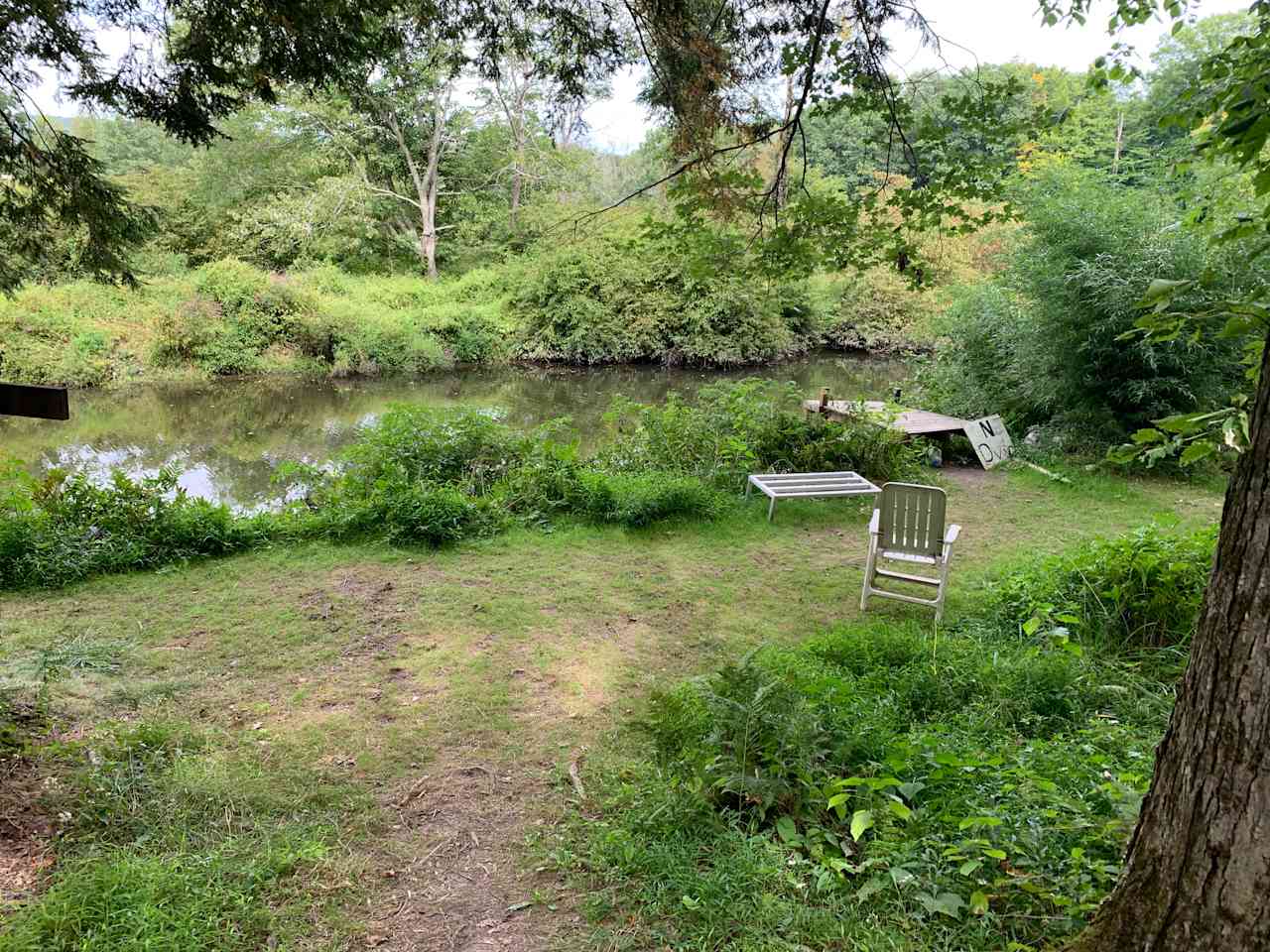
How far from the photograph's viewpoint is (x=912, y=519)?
519cm

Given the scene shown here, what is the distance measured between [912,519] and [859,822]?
3.10 m

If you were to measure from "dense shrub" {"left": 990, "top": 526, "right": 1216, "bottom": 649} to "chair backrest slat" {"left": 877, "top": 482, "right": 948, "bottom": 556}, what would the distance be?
0.55 metres

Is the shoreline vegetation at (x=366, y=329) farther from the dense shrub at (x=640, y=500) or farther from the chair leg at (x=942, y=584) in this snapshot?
the chair leg at (x=942, y=584)

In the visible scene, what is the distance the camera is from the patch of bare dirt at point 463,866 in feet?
7.89

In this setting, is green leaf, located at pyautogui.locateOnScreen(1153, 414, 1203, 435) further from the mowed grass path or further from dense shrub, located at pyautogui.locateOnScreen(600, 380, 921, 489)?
dense shrub, located at pyautogui.locateOnScreen(600, 380, 921, 489)

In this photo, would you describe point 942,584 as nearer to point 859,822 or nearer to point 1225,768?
point 859,822

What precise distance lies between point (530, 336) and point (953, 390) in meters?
13.3

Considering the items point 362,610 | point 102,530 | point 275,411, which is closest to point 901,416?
point 362,610

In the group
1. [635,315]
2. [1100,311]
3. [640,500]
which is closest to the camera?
[640,500]

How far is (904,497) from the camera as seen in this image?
518cm

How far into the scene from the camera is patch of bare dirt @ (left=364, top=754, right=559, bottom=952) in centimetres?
240

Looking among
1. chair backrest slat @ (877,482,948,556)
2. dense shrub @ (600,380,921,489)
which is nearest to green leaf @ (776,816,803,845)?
chair backrest slat @ (877,482,948,556)

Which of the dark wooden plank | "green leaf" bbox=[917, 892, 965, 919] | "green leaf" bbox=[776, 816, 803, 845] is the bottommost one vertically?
"green leaf" bbox=[776, 816, 803, 845]

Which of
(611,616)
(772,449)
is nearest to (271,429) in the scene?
(772,449)
